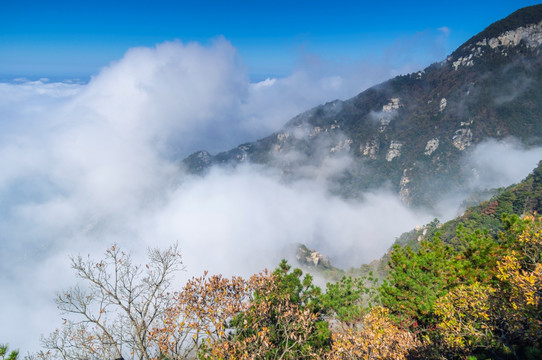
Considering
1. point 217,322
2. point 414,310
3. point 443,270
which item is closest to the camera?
point 217,322

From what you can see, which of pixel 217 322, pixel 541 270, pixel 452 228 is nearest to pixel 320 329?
pixel 217 322

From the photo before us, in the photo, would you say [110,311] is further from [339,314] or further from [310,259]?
[310,259]

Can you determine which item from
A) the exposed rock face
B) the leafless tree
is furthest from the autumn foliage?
the exposed rock face

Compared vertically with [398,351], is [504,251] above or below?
above

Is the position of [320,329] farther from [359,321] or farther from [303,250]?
[303,250]

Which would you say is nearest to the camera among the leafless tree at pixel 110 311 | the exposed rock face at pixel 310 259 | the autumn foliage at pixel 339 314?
the autumn foliage at pixel 339 314

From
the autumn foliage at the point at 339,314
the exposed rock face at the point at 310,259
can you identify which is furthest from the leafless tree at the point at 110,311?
the exposed rock face at the point at 310,259

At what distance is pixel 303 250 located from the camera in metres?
179

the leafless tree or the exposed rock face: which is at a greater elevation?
the exposed rock face

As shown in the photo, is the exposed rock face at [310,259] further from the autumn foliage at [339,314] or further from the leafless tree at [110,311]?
the leafless tree at [110,311]

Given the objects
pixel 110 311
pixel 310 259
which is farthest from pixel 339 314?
pixel 310 259

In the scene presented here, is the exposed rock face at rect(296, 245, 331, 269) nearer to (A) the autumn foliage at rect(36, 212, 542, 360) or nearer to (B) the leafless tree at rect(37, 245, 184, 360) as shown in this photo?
(A) the autumn foliage at rect(36, 212, 542, 360)

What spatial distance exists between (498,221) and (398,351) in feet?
294

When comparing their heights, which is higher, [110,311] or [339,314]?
[110,311]
